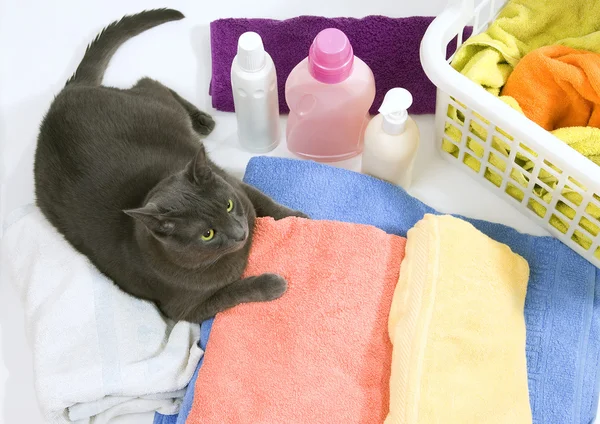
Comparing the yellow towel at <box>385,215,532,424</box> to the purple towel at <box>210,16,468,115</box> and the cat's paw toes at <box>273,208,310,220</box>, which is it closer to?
the cat's paw toes at <box>273,208,310,220</box>

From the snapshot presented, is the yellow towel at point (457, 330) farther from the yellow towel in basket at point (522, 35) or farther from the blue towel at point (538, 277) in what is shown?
the yellow towel in basket at point (522, 35)

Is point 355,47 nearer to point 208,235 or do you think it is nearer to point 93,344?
point 208,235

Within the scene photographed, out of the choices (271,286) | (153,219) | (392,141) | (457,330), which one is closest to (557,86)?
(392,141)

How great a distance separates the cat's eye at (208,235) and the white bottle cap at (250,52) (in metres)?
0.31

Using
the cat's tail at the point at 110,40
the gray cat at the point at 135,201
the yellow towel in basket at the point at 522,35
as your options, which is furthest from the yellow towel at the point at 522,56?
the cat's tail at the point at 110,40

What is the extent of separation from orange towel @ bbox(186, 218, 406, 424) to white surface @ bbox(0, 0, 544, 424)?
20cm

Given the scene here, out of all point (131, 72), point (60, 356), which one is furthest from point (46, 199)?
point (131, 72)

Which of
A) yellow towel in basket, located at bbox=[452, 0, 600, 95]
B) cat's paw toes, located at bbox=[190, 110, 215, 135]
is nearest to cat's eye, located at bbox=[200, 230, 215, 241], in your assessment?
cat's paw toes, located at bbox=[190, 110, 215, 135]

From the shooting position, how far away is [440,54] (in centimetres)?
92

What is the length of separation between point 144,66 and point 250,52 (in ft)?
1.15

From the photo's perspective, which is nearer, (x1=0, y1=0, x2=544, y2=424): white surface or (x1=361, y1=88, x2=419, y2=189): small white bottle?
(x1=361, y1=88, x2=419, y2=189): small white bottle

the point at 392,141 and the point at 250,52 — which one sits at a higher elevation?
the point at 250,52

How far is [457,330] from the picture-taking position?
0.91 m

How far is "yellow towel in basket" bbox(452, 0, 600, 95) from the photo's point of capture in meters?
1.06
